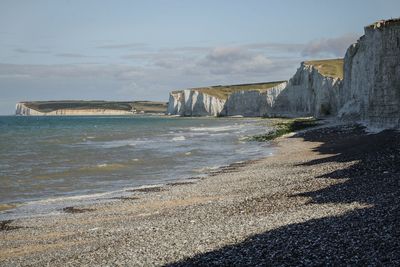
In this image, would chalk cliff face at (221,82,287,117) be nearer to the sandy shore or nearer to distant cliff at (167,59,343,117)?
distant cliff at (167,59,343,117)

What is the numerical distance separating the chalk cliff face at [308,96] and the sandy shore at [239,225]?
220 feet

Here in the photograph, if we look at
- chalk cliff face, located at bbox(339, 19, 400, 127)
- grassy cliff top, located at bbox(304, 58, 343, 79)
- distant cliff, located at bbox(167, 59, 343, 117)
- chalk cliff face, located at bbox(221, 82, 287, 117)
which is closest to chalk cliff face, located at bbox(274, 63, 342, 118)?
distant cliff, located at bbox(167, 59, 343, 117)

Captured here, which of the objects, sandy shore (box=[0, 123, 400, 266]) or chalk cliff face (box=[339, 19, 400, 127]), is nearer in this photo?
sandy shore (box=[0, 123, 400, 266])

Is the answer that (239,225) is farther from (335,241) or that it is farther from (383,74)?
(383,74)

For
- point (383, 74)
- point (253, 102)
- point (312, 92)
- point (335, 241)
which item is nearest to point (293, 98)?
point (312, 92)

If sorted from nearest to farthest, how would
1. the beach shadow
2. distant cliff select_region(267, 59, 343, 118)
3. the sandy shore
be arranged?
1. the beach shadow
2. the sandy shore
3. distant cliff select_region(267, 59, 343, 118)

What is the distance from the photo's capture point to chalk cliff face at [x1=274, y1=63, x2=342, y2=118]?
303ft

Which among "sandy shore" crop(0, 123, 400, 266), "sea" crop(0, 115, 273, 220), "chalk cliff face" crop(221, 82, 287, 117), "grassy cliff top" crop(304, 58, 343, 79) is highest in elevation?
"grassy cliff top" crop(304, 58, 343, 79)

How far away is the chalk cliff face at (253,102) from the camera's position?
14712cm

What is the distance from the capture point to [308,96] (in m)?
111

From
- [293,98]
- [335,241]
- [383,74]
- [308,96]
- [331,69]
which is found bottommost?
[335,241]

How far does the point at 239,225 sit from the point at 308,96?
3997 inches

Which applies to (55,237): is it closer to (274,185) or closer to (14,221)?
(14,221)

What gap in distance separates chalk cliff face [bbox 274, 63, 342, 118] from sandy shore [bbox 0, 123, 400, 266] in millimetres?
66997
